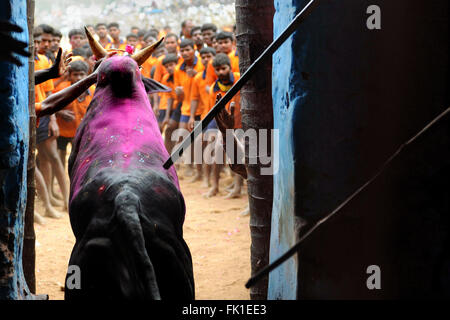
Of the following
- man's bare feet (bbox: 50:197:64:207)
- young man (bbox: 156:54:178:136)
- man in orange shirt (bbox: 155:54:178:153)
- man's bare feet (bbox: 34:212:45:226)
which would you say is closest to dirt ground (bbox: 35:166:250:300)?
man's bare feet (bbox: 34:212:45:226)

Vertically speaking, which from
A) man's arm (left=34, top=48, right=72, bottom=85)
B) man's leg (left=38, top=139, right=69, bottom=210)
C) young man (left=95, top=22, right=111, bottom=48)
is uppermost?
young man (left=95, top=22, right=111, bottom=48)

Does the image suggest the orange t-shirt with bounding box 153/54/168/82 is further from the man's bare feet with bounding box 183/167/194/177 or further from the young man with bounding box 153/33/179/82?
the man's bare feet with bounding box 183/167/194/177

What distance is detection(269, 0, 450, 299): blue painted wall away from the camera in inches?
85.4

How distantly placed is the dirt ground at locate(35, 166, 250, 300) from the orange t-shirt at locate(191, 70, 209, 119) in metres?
1.44

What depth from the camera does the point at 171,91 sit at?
6.49 m

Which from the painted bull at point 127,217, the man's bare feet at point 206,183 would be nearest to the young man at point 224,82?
the man's bare feet at point 206,183

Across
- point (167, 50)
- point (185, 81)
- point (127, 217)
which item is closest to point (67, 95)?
point (127, 217)

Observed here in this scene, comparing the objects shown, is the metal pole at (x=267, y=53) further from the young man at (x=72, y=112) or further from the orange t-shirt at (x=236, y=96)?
the young man at (x=72, y=112)

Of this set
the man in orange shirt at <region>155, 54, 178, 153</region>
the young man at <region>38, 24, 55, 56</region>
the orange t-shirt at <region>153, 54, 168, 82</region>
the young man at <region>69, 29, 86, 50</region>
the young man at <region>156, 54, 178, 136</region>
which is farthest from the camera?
the orange t-shirt at <region>153, 54, 168, 82</region>

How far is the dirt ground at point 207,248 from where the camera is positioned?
542cm

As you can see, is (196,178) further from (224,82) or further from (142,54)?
(142,54)

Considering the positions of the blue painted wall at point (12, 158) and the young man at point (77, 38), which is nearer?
the blue painted wall at point (12, 158)

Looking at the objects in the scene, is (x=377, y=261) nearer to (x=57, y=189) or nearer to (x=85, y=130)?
(x=85, y=130)

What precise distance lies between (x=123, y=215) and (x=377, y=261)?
106 cm
